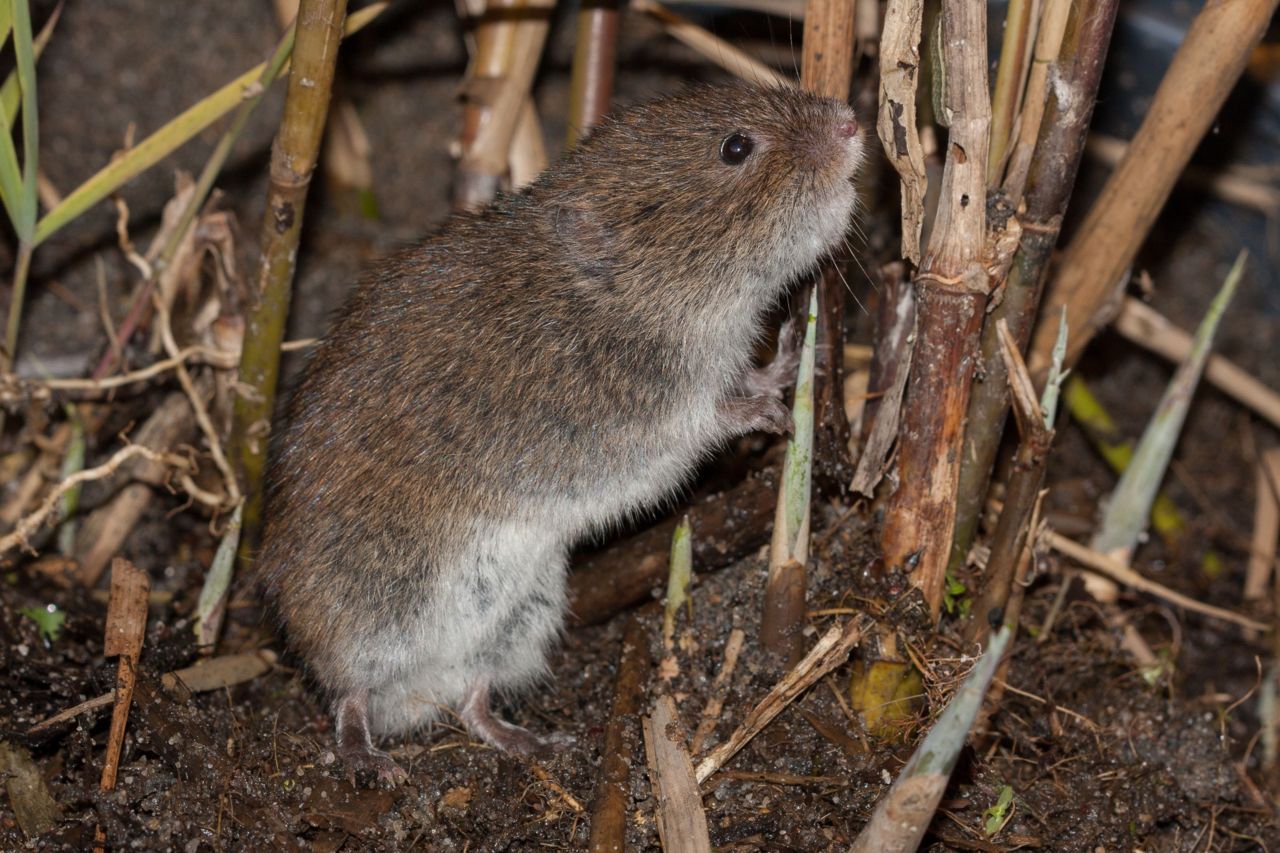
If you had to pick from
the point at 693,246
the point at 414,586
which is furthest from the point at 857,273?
the point at 414,586

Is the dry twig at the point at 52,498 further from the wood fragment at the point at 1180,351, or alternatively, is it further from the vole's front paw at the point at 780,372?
the wood fragment at the point at 1180,351

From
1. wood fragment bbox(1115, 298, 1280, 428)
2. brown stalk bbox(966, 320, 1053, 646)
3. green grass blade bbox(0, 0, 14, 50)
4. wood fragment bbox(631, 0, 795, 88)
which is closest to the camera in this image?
brown stalk bbox(966, 320, 1053, 646)

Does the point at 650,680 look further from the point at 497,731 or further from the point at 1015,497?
the point at 1015,497

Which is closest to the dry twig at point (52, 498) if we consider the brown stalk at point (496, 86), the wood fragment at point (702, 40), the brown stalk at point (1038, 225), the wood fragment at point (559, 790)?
the brown stalk at point (496, 86)

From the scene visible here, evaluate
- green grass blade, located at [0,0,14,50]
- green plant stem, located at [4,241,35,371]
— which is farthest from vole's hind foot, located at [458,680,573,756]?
green grass blade, located at [0,0,14,50]

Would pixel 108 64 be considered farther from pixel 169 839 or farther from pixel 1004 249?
pixel 1004 249

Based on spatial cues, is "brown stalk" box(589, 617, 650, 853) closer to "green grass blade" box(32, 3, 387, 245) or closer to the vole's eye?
the vole's eye

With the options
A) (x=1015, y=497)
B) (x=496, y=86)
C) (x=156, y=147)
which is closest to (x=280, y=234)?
(x=156, y=147)
